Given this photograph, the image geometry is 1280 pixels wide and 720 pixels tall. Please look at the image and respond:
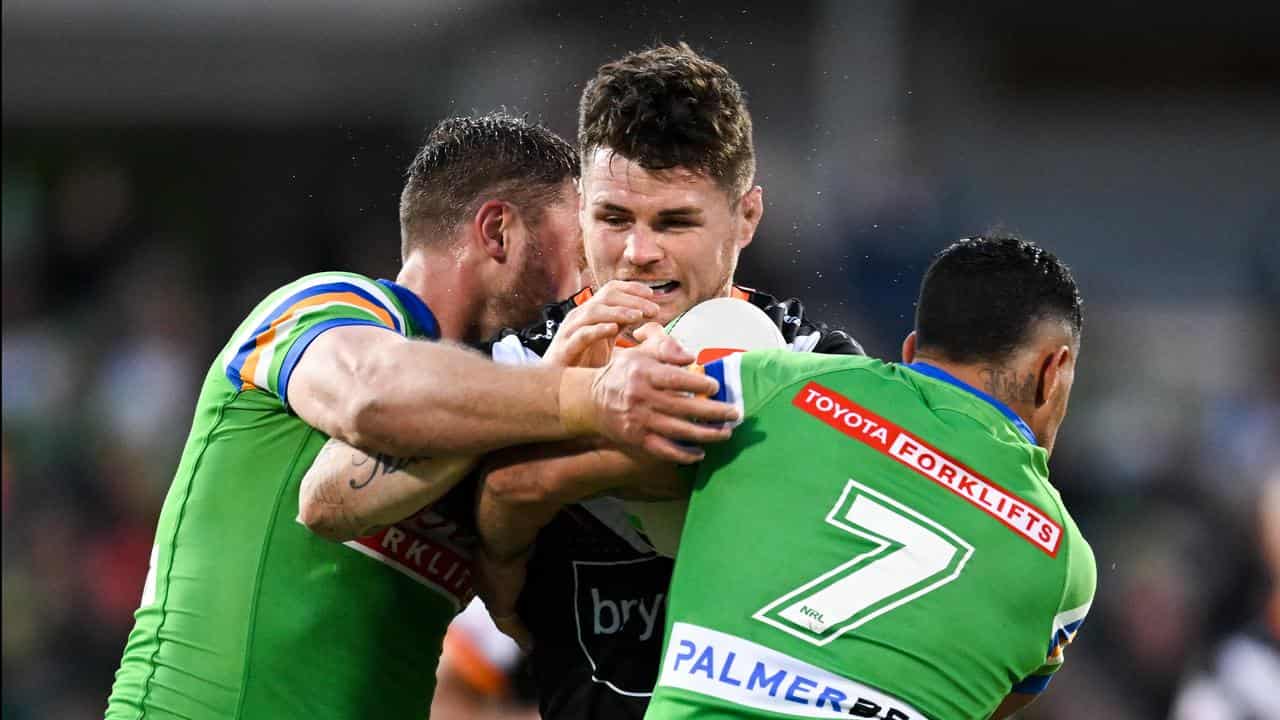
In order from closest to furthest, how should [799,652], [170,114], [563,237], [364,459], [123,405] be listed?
[799,652], [364,459], [563,237], [123,405], [170,114]

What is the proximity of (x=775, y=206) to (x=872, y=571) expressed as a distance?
932cm

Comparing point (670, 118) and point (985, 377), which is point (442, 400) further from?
point (985, 377)

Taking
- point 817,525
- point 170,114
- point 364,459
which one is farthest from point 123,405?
point 817,525

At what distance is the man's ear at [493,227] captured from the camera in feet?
14.4

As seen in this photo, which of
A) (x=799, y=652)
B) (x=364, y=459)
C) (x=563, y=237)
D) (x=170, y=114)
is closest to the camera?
(x=799, y=652)

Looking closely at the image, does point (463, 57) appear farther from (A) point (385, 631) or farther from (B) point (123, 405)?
(A) point (385, 631)

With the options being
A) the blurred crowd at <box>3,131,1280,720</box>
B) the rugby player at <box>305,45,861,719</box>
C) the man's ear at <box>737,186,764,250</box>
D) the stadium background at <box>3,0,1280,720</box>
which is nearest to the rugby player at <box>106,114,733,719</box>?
the rugby player at <box>305,45,861,719</box>

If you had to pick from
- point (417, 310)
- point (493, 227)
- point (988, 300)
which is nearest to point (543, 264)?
point (493, 227)

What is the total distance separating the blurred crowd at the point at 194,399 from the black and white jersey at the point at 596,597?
4.97 metres

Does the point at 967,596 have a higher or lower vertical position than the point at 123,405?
higher

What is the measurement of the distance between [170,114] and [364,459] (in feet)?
47.0

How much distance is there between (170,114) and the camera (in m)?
16.9

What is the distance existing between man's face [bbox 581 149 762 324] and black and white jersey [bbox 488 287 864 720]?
0.50ft

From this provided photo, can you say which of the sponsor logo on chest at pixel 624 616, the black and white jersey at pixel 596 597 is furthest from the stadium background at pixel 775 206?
the sponsor logo on chest at pixel 624 616
